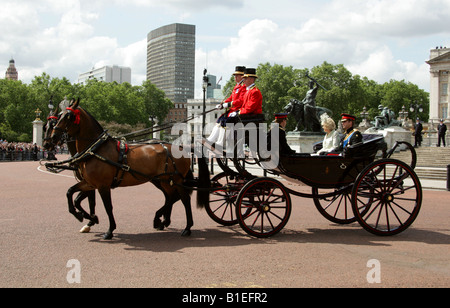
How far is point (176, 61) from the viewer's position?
18238 cm

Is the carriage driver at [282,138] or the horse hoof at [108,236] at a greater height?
the carriage driver at [282,138]

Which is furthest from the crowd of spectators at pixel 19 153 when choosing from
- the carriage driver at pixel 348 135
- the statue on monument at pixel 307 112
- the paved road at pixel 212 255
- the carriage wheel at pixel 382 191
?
Answer: the carriage wheel at pixel 382 191

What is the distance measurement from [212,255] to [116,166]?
2.31 meters

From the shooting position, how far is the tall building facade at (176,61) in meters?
182

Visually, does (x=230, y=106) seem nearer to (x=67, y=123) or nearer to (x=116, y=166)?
(x=116, y=166)

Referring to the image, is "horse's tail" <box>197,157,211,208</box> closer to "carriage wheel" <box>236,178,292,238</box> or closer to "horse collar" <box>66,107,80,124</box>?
"carriage wheel" <box>236,178,292,238</box>

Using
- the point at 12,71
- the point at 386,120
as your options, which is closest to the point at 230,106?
the point at 386,120

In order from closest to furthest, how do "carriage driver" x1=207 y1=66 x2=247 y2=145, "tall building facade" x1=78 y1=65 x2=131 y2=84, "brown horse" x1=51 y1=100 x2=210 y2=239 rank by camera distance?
"brown horse" x1=51 y1=100 x2=210 y2=239, "carriage driver" x1=207 y1=66 x2=247 y2=145, "tall building facade" x1=78 y1=65 x2=131 y2=84

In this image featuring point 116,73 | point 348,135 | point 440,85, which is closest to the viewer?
point 348,135

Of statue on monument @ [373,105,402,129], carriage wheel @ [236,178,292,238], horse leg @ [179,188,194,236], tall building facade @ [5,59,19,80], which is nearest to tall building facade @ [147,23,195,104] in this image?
tall building facade @ [5,59,19,80]

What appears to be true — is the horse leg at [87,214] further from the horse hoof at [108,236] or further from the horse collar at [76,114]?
the horse collar at [76,114]

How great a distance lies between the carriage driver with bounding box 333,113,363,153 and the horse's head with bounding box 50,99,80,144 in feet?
15.2

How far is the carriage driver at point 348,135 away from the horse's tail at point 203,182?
244cm

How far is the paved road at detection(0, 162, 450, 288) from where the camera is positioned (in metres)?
4.79
